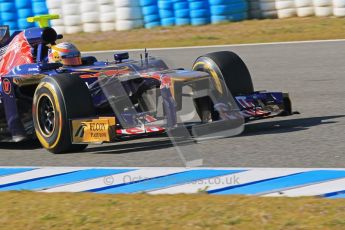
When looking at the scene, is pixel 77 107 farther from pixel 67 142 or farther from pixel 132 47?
pixel 132 47

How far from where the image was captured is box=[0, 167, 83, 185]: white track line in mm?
6527

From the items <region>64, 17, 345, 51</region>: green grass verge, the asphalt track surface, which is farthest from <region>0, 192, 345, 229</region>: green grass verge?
<region>64, 17, 345, 51</region>: green grass verge

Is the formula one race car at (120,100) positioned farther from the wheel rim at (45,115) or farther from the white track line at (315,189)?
the white track line at (315,189)

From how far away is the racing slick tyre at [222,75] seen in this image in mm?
7730

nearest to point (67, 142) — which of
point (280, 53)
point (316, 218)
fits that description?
point (316, 218)

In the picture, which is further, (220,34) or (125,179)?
(220,34)

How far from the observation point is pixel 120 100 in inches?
296

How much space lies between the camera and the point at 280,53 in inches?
542

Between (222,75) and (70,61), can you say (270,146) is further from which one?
(70,61)

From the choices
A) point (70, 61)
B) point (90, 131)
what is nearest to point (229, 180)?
point (90, 131)

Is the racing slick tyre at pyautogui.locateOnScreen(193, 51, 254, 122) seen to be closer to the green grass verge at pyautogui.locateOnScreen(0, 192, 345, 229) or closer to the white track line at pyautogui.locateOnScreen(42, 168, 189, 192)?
the white track line at pyautogui.locateOnScreen(42, 168, 189, 192)

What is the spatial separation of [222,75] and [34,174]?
2.21m

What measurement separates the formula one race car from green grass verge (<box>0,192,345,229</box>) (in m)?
1.61

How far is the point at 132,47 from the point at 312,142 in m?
9.91
